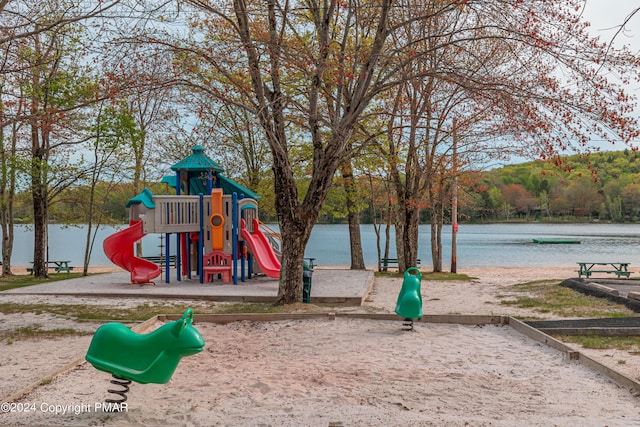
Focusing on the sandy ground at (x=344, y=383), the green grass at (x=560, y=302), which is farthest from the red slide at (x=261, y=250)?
the sandy ground at (x=344, y=383)

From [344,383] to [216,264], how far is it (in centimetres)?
1081

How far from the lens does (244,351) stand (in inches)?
285

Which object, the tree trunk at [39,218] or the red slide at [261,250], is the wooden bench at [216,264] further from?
the tree trunk at [39,218]

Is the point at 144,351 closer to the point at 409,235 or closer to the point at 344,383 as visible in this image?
the point at 344,383

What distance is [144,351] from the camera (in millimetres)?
4734

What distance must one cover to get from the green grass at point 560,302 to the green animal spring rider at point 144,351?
786cm

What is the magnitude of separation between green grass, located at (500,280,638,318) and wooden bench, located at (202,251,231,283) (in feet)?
24.5

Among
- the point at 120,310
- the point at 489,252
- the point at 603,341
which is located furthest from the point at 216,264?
the point at 489,252

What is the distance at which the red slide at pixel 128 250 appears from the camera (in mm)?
15750

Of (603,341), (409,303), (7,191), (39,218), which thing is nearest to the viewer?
(603,341)

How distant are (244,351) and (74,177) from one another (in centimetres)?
1456

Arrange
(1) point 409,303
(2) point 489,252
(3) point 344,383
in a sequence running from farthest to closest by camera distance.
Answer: (2) point 489,252, (1) point 409,303, (3) point 344,383

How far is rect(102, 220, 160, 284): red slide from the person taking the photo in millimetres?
15750

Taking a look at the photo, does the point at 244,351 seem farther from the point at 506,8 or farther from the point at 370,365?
the point at 506,8
